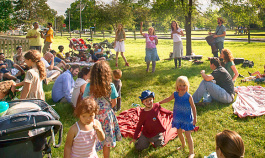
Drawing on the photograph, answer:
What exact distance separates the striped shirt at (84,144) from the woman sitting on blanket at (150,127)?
123cm

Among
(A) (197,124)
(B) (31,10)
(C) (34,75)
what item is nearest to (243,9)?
(A) (197,124)

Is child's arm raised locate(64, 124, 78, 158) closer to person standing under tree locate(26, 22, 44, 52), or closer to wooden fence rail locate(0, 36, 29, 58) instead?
person standing under tree locate(26, 22, 44, 52)

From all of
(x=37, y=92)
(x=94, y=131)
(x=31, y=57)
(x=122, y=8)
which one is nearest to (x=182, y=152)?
(x=94, y=131)

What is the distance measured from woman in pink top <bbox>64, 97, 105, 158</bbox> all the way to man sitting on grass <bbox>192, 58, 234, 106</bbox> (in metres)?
3.85

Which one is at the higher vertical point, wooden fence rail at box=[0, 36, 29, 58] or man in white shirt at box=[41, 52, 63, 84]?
wooden fence rail at box=[0, 36, 29, 58]

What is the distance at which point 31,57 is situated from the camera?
13.6 ft

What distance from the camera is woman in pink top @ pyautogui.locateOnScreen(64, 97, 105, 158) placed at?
261 cm

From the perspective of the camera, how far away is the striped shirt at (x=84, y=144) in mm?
2656

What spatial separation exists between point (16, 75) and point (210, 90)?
6936 millimetres

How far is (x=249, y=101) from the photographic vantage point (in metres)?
5.99

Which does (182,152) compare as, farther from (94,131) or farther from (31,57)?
(31,57)

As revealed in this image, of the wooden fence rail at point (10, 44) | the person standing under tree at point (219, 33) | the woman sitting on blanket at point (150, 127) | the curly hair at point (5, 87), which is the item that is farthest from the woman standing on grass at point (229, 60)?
the wooden fence rail at point (10, 44)

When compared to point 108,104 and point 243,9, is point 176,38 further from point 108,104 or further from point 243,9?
point 108,104

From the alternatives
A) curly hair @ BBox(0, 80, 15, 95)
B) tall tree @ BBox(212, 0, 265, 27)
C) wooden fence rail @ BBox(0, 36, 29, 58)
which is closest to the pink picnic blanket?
curly hair @ BBox(0, 80, 15, 95)
